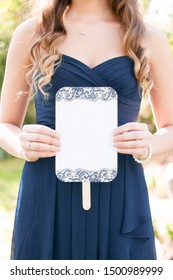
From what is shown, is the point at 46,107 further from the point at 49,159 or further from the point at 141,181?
the point at 141,181

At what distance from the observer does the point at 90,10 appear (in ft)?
9.12

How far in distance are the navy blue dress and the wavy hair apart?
5 cm

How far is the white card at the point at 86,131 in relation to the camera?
7.72 feet

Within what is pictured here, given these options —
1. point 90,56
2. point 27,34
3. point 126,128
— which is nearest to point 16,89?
point 27,34

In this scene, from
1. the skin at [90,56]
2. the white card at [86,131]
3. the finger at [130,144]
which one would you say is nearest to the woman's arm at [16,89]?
the skin at [90,56]

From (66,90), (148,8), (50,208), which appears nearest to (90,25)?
(66,90)

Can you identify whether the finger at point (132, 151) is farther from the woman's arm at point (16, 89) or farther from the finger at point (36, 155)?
the woman's arm at point (16, 89)

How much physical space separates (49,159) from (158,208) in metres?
3.59

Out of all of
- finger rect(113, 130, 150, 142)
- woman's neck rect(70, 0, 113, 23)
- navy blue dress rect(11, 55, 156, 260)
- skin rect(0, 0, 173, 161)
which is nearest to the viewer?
finger rect(113, 130, 150, 142)

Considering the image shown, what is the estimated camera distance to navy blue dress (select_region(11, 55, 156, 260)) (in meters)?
2.52

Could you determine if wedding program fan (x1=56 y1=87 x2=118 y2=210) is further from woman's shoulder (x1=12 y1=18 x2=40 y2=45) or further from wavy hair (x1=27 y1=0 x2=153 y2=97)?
woman's shoulder (x1=12 y1=18 x2=40 y2=45)

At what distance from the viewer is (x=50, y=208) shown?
8.38 feet

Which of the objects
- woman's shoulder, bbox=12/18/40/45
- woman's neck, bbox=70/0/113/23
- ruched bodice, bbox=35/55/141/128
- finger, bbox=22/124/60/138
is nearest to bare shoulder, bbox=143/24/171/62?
ruched bodice, bbox=35/55/141/128

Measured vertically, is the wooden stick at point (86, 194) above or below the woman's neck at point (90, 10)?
below
